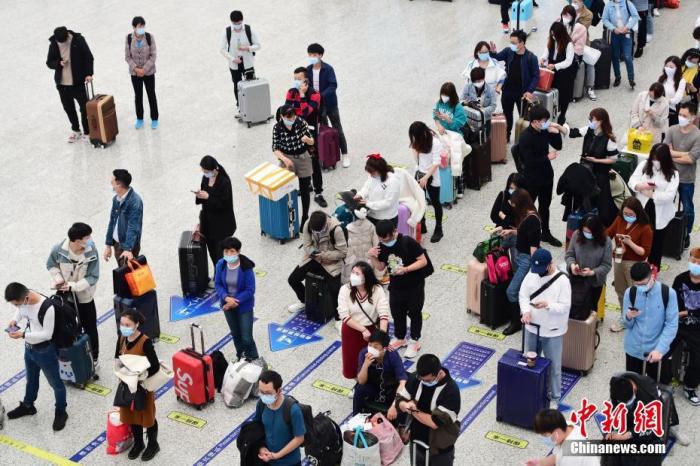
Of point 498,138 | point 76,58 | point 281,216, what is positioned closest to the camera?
point 281,216

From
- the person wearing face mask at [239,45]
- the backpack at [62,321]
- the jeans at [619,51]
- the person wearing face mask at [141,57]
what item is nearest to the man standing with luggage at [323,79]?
the person wearing face mask at [239,45]

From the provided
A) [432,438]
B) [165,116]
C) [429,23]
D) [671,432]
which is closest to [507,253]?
[671,432]

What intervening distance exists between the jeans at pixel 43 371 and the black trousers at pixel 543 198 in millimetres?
5669

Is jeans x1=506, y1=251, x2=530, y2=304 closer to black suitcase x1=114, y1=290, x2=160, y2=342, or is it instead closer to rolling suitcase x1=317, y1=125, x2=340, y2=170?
black suitcase x1=114, y1=290, x2=160, y2=342

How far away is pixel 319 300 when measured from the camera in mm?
12227

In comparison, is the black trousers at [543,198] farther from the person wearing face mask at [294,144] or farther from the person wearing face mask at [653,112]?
the person wearing face mask at [294,144]

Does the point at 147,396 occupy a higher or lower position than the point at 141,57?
lower

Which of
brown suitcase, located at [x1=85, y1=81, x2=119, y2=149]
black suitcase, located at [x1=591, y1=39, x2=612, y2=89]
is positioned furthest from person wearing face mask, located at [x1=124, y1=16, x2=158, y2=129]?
black suitcase, located at [x1=591, y1=39, x2=612, y2=89]

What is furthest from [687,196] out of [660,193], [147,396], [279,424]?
[147,396]

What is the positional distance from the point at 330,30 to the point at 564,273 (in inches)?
522

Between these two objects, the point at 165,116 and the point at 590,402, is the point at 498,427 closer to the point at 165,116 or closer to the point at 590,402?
the point at 590,402

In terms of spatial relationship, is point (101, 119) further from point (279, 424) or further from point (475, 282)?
point (279, 424)

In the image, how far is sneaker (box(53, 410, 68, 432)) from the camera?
10.9 meters

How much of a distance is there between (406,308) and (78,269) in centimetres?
331
